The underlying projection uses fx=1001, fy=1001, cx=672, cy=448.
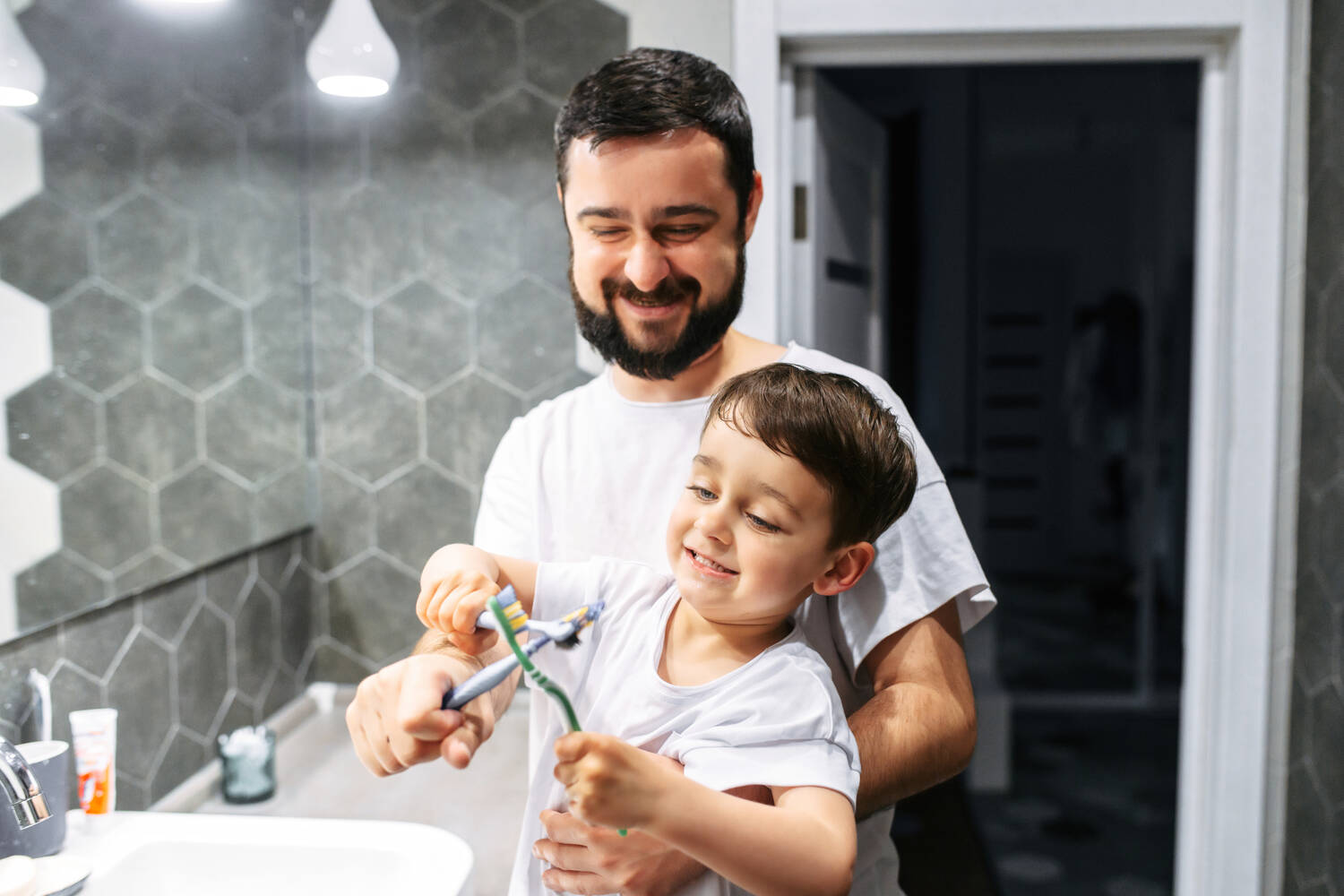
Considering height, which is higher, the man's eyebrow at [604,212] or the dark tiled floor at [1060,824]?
the man's eyebrow at [604,212]

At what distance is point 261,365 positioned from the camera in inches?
64.1

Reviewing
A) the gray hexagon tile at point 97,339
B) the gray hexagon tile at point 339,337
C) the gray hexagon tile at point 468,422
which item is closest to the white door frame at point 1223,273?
the gray hexagon tile at point 468,422

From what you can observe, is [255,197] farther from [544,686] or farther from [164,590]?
[544,686]

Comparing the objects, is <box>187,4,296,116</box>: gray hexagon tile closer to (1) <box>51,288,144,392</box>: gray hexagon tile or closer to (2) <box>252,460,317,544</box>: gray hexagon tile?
(1) <box>51,288,144,392</box>: gray hexagon tile

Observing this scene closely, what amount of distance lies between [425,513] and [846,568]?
106 centimetres

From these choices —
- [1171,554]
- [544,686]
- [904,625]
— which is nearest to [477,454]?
[904,625]

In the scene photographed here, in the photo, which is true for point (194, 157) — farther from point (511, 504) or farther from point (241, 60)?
point (511, 504)

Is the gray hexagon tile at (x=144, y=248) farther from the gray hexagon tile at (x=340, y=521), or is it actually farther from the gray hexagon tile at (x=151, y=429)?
the gray hexagon tile at (x=340, y=521)

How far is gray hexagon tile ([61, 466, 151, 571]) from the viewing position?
122 cm

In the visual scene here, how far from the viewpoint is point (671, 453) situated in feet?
3.13

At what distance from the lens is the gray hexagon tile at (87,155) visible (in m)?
1.18

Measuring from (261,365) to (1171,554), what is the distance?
440cm

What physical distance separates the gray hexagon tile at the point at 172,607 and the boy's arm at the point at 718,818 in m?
0.98

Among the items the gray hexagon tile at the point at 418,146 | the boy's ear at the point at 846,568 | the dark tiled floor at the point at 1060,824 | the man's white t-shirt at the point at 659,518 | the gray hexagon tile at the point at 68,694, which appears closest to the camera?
the boy's ear at the point at 846,568
